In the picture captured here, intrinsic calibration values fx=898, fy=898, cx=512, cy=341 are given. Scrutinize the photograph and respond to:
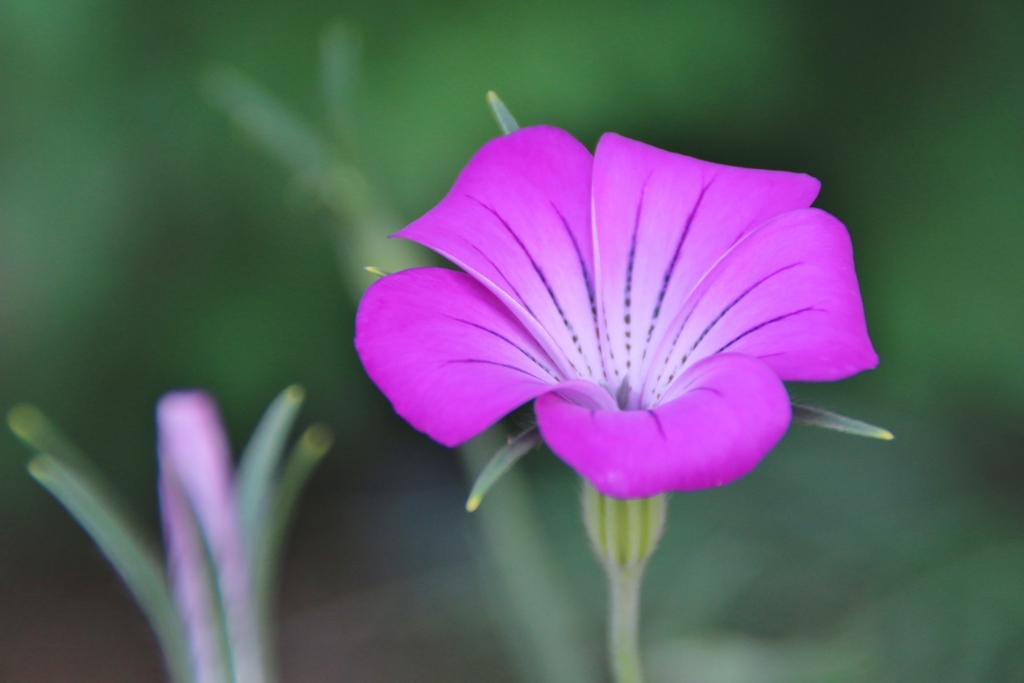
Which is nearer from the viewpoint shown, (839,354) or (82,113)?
(839,354)

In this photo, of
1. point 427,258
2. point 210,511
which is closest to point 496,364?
point 210,511

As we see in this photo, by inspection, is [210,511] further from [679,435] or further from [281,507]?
[679,435]

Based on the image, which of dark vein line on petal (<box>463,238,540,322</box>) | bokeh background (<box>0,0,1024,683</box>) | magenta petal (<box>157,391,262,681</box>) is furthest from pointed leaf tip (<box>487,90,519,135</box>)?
bokeh background (<box>0,0,1024,683</box>)

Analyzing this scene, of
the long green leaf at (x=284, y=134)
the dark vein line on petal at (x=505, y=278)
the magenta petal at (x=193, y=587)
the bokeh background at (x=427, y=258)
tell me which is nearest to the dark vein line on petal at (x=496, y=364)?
the dark vein line on petal at (x=505, y=278)

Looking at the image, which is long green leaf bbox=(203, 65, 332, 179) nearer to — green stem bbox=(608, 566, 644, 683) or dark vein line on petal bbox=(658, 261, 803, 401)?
dark vein line on petal bbox=(658, 261, 803, 401)

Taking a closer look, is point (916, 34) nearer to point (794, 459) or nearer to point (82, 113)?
point (794, 459)

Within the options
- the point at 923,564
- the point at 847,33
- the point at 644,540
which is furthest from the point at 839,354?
the point at 847,33

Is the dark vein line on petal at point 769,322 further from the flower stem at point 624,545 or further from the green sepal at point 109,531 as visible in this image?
the green sepal at point 109,531

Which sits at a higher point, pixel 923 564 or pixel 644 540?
pixel 644 540
